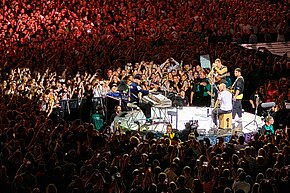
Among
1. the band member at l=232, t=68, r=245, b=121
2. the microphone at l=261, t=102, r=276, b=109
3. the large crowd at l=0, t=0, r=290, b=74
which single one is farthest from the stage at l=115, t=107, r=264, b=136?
the large crowd at l=0, t=0, r=290, b=74

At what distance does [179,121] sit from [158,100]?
0.97m

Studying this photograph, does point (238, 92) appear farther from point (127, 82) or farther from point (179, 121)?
point (127, 82)

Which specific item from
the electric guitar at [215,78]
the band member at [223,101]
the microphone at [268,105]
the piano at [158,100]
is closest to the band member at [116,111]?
the piano at [158,100]

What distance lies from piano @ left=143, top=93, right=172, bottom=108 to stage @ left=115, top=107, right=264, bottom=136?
227 mm

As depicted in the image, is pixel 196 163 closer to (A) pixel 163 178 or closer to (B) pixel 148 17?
(A) pixel 163 178

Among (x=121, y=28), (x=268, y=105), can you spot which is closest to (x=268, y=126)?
(x=268, y=105)

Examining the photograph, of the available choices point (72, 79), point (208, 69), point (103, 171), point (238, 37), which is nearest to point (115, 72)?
point (72, 79)

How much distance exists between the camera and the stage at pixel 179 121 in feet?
54.7

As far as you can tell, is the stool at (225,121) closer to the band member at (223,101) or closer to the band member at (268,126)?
the band member at (223,101)

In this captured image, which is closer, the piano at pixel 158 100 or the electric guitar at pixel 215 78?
the piano at pixel 158 100

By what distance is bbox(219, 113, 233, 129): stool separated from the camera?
16.3 m

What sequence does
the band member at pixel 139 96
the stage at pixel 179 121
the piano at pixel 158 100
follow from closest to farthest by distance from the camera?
the stage at pixel 179 121 < the piano at pixel 158 100 < the band member at pixel 139 96

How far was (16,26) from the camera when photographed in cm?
2456

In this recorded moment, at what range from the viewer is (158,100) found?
56.2ft
